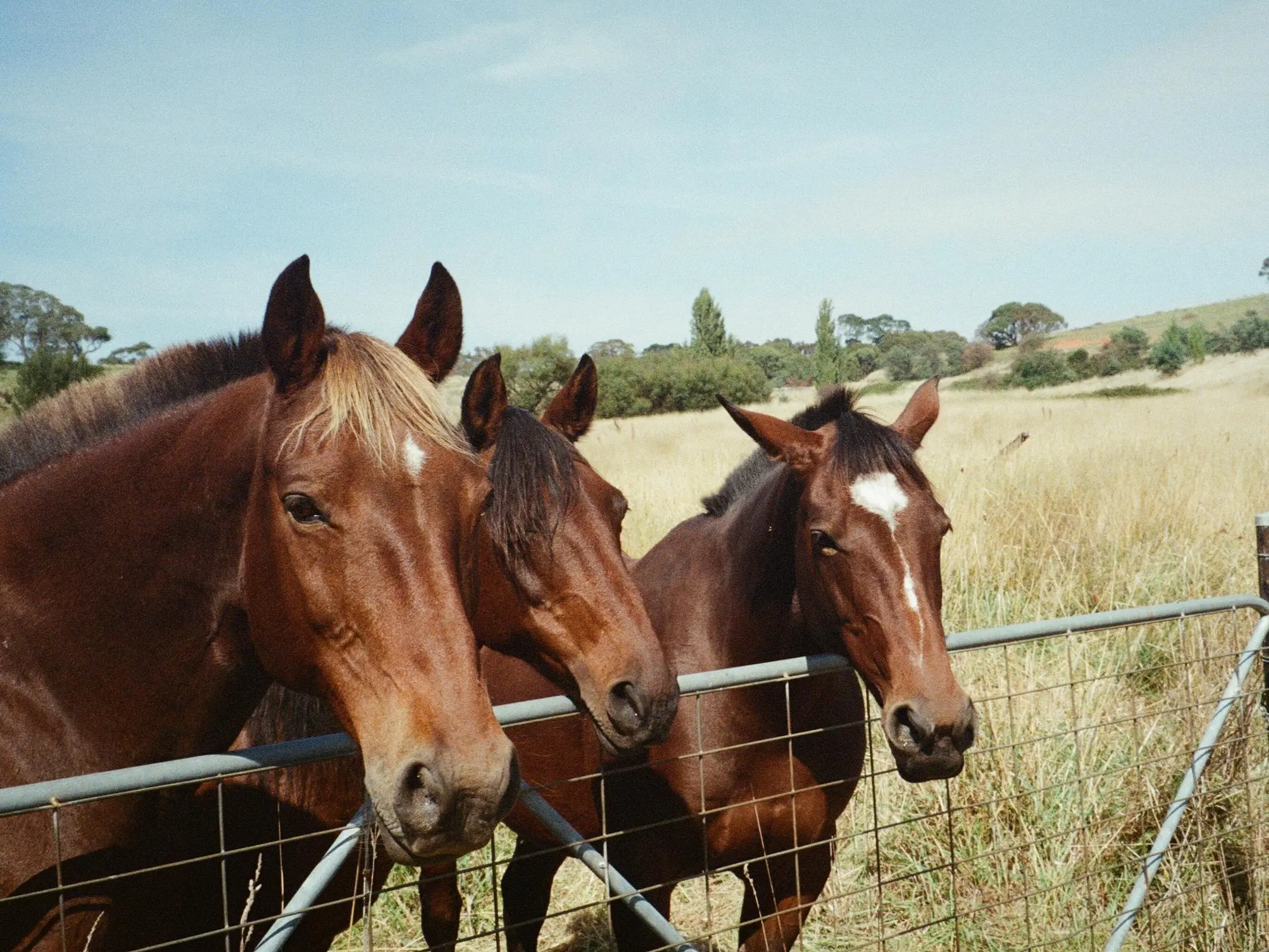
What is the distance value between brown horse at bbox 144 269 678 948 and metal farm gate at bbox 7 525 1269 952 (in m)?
0.14

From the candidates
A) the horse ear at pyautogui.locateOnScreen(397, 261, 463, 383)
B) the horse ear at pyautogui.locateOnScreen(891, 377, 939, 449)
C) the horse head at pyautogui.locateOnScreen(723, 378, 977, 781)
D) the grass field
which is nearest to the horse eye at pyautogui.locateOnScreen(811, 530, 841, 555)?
the horse head at pyautogui.locateOnScreen(723, 378, 977, 781)

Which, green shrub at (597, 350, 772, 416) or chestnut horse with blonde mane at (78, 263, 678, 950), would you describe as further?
green shrub at (597, 350, 772, 416)

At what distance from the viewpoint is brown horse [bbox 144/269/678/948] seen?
2168mm

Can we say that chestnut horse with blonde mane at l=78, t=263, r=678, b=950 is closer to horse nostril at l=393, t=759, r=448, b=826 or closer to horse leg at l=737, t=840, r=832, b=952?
horse nostril at l=393, t=759, r=448, b=826

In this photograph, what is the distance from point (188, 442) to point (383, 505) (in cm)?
63

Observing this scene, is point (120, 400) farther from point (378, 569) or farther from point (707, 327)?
point (707, 327)

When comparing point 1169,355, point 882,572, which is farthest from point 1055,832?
point 1169,355

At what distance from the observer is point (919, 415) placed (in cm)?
344

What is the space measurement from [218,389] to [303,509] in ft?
2.36

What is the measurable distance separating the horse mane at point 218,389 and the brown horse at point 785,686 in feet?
3.99

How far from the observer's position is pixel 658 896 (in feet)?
9.91

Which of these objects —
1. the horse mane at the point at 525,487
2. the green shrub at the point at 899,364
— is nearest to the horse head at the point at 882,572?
the horse mane at the point at 525,487

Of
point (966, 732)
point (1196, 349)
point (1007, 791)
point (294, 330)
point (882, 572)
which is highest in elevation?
point (1196, 349)

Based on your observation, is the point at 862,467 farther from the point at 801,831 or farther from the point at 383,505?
the point at 383,505
